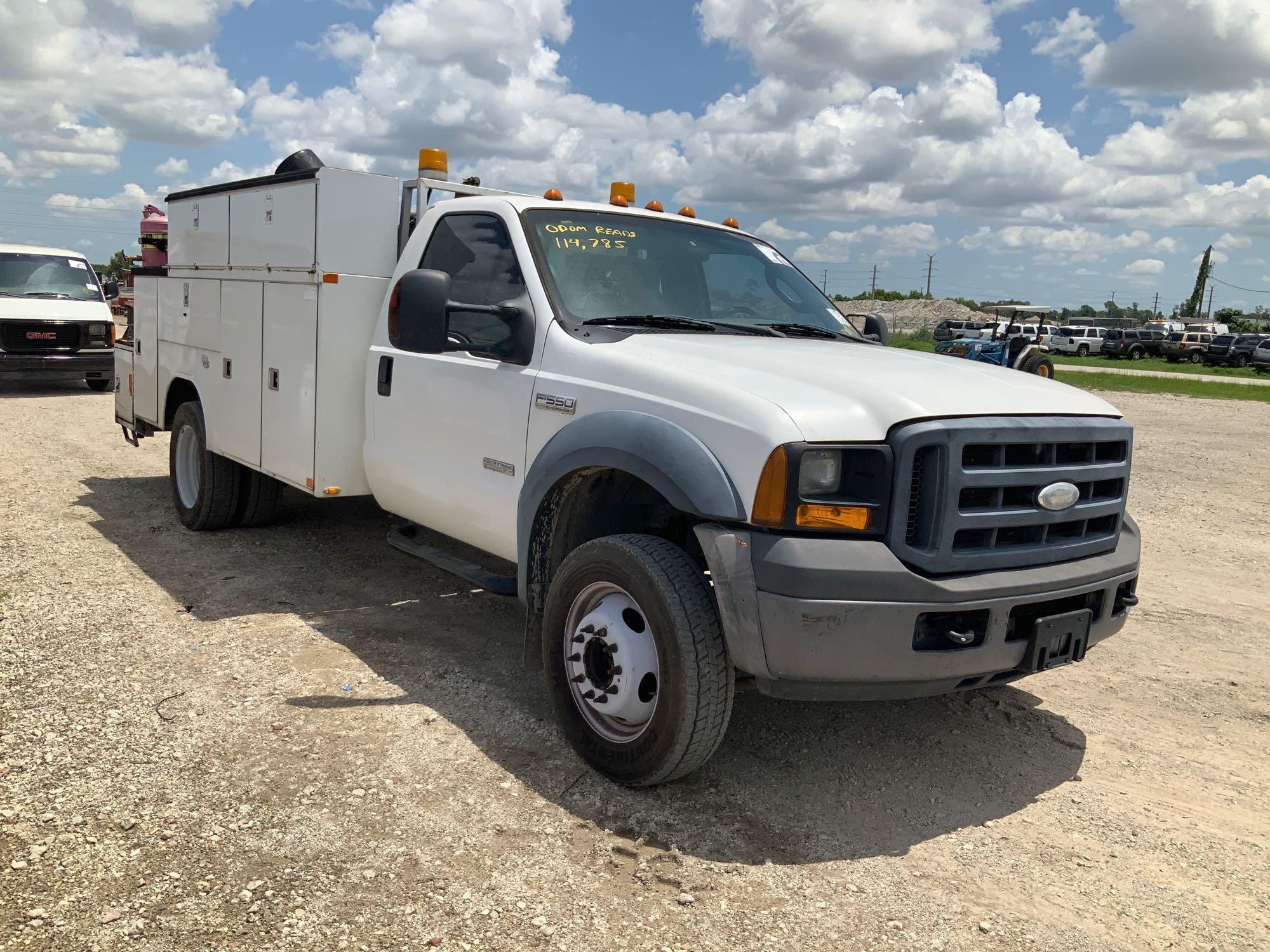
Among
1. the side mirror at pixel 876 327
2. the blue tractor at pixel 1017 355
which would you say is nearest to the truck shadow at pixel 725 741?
the side mirror at pixel 876 327

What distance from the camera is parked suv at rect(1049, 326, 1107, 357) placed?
164ft

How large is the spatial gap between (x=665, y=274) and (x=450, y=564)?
1.68 m

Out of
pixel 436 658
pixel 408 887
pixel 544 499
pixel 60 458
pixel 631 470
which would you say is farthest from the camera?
pixel 60 458

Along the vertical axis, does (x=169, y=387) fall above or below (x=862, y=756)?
above

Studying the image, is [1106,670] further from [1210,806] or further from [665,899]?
[665,899]

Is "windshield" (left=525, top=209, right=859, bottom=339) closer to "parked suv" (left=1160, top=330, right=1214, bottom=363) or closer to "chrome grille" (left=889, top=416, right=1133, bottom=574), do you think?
"chrome grille" (left=889, top=416, right=1133, bottom=574)

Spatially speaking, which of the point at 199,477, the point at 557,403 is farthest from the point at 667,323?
the point at 199,477

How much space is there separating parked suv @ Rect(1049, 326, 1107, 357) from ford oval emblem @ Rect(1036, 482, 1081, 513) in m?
50.5

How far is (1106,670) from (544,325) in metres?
3.24

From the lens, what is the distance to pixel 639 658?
362 centimetres

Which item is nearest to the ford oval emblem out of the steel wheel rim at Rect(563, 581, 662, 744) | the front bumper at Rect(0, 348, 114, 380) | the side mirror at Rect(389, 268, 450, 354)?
the steel wheel rim at Rect(563, 581, 662, 744)

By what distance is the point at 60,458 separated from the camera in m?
9.74

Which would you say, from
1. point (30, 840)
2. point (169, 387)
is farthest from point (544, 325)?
point (169, 387)

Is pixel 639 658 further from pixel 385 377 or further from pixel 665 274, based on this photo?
pixel 385 377
